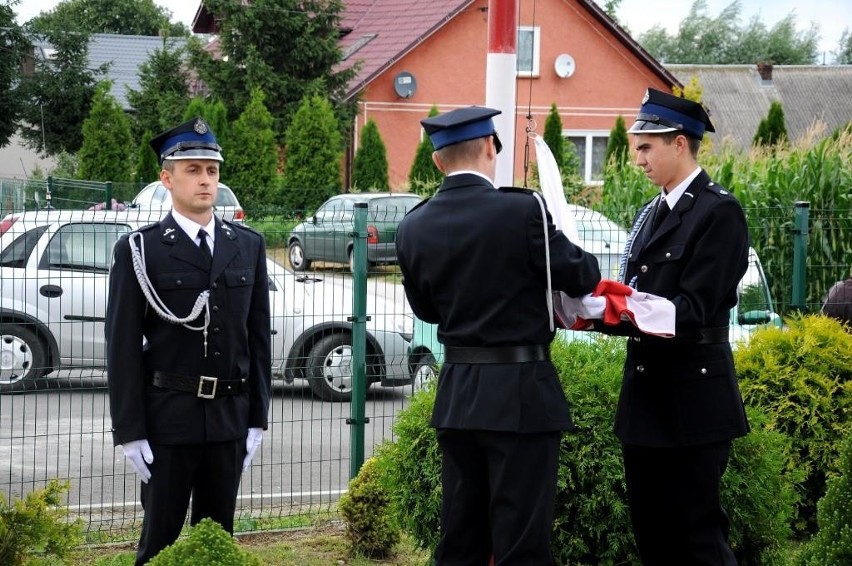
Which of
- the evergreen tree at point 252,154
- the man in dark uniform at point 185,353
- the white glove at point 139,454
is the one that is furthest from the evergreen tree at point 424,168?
the white glove at point 139,454

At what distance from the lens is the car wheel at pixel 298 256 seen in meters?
7.02

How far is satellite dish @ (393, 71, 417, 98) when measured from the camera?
32156 millimetres

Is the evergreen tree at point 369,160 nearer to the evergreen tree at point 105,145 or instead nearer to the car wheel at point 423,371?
the evergreen tree at point 105,145

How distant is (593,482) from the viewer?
484 cm

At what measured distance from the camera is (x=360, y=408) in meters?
6.89

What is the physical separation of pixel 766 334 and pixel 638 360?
7.42 feet

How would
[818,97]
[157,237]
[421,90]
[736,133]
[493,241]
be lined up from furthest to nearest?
[818,97], [736,133], [421,90], [157,237], [493,241]

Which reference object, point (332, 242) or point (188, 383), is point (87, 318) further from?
point (188, 383)

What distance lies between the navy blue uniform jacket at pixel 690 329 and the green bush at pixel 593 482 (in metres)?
0.36

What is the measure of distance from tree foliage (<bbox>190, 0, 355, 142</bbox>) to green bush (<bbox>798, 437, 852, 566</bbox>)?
26174mm

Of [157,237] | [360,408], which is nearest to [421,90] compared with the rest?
[360,408]

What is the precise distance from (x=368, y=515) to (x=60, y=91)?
36.4 m

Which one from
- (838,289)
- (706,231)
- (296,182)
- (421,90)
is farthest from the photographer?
(421,90)

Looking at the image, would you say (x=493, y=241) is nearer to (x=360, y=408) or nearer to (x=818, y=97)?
(x=360, y=408)
